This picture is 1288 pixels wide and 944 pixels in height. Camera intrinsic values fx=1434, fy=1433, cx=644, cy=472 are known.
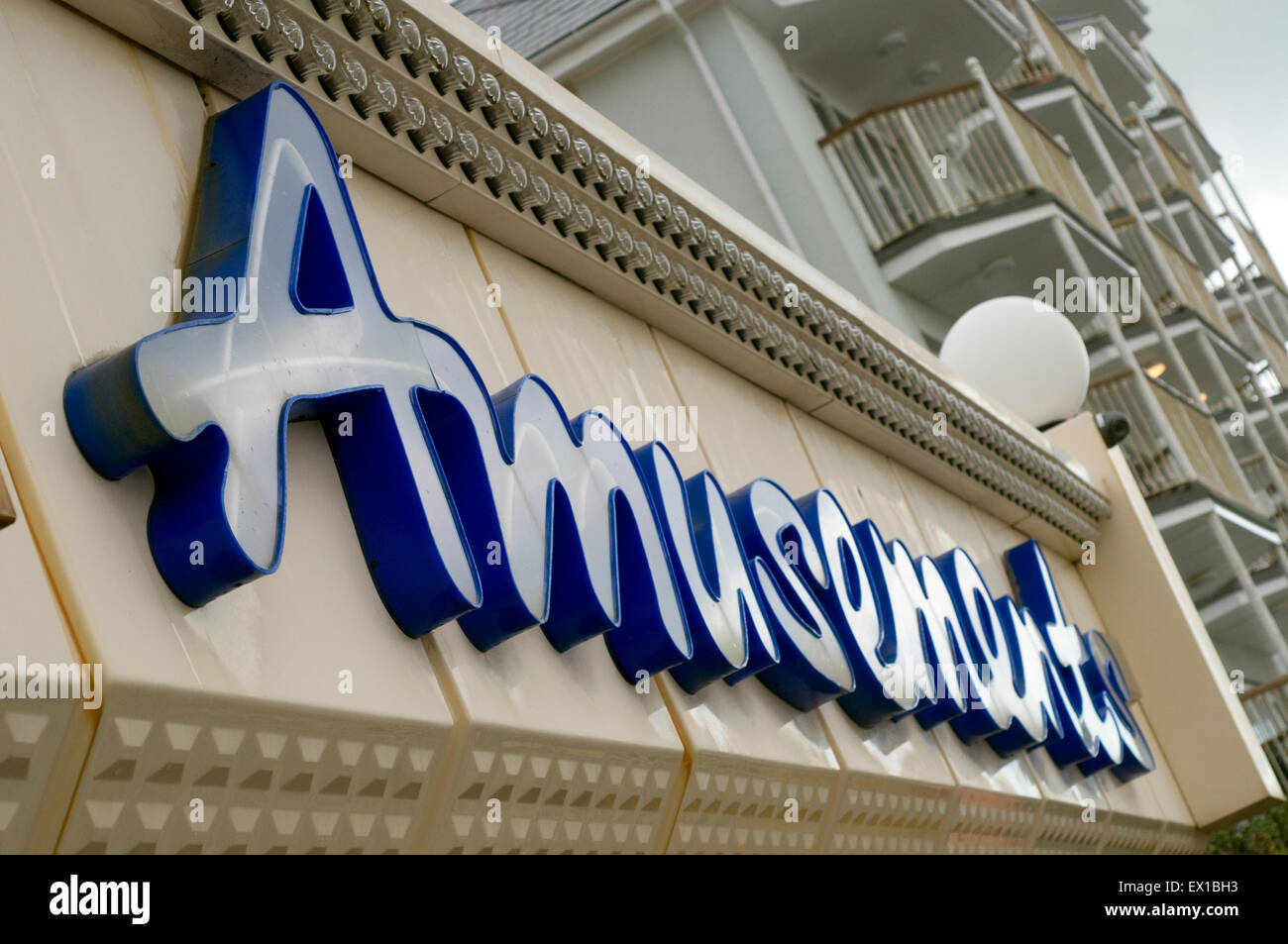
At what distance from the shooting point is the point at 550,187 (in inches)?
161

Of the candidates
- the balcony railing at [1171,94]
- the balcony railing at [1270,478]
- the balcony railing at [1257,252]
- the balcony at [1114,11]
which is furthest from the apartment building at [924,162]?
the balcony railing at [1257,252]

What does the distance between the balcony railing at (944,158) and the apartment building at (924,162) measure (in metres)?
0.03

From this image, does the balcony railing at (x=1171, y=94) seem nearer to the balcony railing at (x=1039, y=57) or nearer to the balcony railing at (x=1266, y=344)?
the balcony railing at (x=1266, y=344)

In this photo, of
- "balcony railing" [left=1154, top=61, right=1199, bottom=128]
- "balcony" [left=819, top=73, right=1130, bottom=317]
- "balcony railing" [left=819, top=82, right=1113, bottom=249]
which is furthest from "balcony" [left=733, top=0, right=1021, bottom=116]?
"balcony railing" [left=1154, top=61, right=1199, bottom=128]

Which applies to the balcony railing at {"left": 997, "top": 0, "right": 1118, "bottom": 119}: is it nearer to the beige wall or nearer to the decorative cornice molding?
the decorative cornice molding

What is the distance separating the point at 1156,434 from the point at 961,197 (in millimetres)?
3421

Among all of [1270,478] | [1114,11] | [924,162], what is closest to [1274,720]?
[924,162]

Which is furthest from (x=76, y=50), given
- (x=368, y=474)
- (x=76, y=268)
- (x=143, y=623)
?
(x=143, y=623)

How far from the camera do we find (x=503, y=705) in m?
3.04

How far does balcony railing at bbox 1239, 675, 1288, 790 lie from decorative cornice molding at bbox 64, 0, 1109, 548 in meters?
9.17

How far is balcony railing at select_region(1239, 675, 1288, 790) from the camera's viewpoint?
14.6m

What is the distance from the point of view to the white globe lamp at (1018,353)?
26.8ft

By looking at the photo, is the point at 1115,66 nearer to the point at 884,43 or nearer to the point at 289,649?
the point at 884,43
